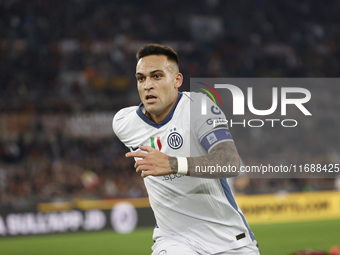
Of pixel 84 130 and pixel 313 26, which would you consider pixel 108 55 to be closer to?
pixel 84 130

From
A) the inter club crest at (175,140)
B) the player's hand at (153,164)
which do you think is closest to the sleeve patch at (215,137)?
the inter club crest at (175,140)

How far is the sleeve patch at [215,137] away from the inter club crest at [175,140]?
0.84 ft

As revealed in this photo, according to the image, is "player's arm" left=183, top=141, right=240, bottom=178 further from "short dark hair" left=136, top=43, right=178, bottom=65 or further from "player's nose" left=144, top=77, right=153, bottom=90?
"short dark hair" left=136, top=43, right=178, bottom=65

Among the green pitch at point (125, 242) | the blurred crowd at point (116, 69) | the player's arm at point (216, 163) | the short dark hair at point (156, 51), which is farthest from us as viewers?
the blurred crowd at point (116, 69)

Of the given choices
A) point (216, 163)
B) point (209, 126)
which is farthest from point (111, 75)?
point (216, 163)

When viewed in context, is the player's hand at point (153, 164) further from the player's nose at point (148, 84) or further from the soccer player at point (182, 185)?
the player's nose at point (148, 84)

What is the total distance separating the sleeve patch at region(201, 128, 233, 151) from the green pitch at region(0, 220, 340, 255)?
8.45 m

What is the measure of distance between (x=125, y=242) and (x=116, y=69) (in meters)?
10.9

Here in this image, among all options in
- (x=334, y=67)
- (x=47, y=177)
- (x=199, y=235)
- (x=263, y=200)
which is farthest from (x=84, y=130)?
(x=199, y=235)

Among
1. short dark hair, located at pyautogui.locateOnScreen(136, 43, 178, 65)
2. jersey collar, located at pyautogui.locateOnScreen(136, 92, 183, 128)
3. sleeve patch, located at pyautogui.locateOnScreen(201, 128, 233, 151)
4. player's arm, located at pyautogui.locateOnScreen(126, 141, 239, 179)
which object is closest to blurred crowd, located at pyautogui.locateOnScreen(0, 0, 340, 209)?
jersey collar, located at pyautogui.locateOnScreen(136, 92, 183, 128)

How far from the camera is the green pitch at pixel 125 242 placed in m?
12.8

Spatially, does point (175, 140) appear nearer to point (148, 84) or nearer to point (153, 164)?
point (148, 84)

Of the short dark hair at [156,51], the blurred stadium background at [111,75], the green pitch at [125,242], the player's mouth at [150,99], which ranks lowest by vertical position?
the green pitch at [125,242]

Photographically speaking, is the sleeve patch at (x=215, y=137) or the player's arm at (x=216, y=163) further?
the sleeve patch at (x=215, y=137)
